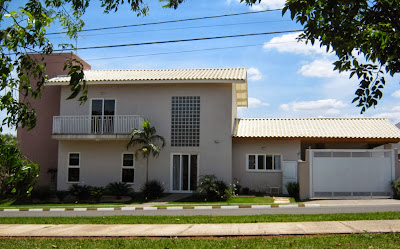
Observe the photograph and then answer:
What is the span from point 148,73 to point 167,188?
22.5 feet

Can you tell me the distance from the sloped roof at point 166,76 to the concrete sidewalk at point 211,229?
12122mm

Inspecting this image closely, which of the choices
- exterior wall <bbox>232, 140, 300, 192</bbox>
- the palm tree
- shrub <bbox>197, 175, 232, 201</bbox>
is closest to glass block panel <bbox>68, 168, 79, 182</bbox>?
the palm tree

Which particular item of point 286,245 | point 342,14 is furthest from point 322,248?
point 342,14

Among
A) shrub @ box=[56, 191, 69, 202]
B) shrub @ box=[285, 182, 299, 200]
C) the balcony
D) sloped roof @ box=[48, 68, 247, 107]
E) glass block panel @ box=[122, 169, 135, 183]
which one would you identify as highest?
sloped roof @ box=[48, 68, 247, 107]

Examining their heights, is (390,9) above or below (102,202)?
above

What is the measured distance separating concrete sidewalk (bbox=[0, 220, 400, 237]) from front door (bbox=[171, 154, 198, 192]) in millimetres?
11533

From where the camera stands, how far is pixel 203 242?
26.5 feet

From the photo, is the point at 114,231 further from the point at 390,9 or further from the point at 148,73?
the point at 148,73

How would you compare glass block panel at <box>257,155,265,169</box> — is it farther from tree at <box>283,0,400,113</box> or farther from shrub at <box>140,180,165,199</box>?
tree at <box>283,0,400,113</box>

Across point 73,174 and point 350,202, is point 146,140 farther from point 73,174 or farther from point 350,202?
point 350,202

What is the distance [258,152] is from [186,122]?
161 inches

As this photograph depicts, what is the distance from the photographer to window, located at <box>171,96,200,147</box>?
2211cm

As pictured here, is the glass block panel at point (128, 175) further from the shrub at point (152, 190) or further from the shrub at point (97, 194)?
the shrub at point (97, 194)

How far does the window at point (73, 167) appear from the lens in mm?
23031
